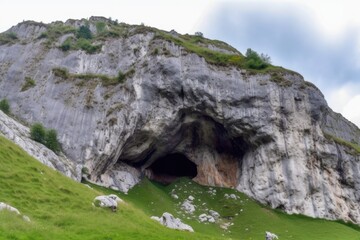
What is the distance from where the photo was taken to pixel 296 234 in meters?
51.1

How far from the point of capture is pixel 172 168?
7800cm

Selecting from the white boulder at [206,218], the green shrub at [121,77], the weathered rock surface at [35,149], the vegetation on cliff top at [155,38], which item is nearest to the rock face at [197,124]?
the green shrub at [121,77]

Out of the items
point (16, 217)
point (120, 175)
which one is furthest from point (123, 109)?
point (16, 217)

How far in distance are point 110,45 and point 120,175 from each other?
3148 centimetres

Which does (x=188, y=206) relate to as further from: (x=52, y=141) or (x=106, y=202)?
(x=106, y=202)

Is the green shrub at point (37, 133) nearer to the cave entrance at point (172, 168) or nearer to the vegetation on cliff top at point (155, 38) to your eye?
the cave entrance at point (172, 168)

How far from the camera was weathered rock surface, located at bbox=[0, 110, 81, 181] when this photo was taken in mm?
47406

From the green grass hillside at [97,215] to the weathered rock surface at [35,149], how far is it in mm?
6977

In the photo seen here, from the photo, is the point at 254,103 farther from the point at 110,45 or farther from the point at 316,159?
the point at 110,45

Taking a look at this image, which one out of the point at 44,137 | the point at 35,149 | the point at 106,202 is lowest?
the point at 106,202

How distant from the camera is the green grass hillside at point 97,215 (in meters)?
23.5

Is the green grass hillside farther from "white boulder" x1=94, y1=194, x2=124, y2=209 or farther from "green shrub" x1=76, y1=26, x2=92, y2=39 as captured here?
"green shrub" x1=76, y1=26, x2=92, y2=39

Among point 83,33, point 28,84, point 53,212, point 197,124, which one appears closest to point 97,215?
point 53,212

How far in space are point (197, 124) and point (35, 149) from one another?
30.3m
